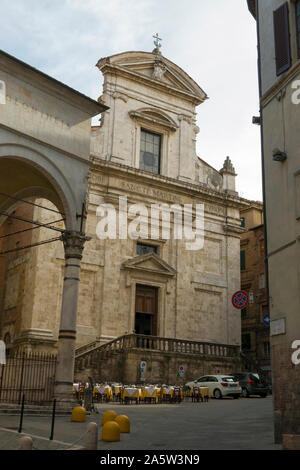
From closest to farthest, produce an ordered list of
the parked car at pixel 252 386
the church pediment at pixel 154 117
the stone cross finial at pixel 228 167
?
the parked car at pixel 252 386, the church pediment at pixel 154 117, the stone cross finial at pixel 228 167

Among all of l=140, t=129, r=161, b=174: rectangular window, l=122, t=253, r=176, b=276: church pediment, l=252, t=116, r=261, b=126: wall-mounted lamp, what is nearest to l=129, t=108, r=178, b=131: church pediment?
l=140, t=129, r=161, b=174: rectangular window

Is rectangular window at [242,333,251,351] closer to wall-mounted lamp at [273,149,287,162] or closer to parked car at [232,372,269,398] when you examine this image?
parked car at [232,372,269,398]

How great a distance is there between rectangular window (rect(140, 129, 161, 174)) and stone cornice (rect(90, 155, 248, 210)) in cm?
122

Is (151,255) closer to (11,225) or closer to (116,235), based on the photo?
(116,235)

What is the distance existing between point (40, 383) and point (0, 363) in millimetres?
1570

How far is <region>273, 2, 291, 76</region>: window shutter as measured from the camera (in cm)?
1265

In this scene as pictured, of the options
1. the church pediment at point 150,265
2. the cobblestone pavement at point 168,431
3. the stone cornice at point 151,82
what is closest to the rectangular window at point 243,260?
the church pediment at point 150,265

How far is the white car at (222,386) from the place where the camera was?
955 inches

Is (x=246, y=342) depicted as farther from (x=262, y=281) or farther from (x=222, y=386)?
(x=222, y=386)

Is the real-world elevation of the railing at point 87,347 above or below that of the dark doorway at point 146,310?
below

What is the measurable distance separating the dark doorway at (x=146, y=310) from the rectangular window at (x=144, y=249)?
1979mm

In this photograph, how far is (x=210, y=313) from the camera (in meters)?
32.6

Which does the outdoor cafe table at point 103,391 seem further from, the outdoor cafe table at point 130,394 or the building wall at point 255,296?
the building wall at point 255,296

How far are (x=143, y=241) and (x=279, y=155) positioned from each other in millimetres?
19150
